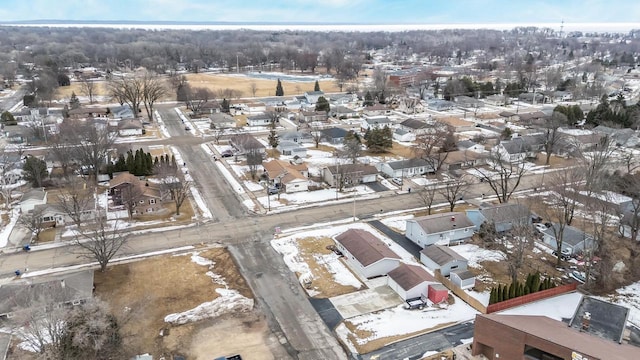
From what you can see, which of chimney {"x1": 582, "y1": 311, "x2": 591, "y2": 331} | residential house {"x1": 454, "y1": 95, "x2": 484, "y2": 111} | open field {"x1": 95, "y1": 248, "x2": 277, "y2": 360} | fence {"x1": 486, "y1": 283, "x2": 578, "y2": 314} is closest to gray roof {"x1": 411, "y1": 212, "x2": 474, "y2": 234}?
fence {"x1": 486, "y1": 283, "x2": 578, "y2": 314}

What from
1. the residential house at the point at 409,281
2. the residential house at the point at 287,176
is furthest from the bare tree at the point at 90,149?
the residential house at the point at 409,281

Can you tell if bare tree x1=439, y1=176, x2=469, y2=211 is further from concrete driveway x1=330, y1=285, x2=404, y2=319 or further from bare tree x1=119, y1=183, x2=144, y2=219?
bare tree x1=119, y1=183, x2=144, y2=219

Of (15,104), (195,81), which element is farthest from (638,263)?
(195,81)

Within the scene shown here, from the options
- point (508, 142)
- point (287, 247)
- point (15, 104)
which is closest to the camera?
point (287, 247)

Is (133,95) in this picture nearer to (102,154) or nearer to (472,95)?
(102,154)

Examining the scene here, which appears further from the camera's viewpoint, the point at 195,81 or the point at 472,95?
the point at 195,81

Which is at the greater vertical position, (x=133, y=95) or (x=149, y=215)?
(x=133, y=95)

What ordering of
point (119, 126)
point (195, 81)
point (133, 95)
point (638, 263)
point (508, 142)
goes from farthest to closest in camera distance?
point (195, 81) < point (133, 95) < point (119, 126) < point (508, 142) < point (638, 263)
